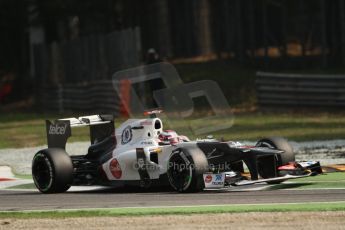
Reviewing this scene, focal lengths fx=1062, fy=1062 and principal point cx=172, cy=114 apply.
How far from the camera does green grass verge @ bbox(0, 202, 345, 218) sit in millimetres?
10734

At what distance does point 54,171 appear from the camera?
546 inches

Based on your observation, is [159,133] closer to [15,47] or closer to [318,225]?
[318,225]

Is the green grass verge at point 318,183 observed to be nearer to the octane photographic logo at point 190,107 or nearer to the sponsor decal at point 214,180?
the sponsor decal at point 214,180

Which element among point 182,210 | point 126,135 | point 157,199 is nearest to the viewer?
point 182,210

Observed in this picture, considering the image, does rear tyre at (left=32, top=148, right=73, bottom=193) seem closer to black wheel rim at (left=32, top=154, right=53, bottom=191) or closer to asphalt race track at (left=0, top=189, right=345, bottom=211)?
black wheel rim at (left=32, top=154, right=53, bottom=191)

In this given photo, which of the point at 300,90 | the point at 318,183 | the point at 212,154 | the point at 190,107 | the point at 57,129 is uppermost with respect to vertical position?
the point at 190,107

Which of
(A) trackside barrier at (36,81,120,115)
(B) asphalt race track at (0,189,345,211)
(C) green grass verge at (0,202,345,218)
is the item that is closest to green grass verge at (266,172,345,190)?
(B) asphalt race track at (0,189,345,211)

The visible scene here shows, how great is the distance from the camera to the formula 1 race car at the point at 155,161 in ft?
41.4

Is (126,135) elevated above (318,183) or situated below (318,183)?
above

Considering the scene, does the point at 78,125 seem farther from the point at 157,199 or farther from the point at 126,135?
the point at 157,199

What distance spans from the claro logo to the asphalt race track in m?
1.17

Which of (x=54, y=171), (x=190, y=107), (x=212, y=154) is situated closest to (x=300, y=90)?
(x=190, y=107)

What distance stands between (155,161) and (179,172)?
0.65 metres

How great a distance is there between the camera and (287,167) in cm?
1280
